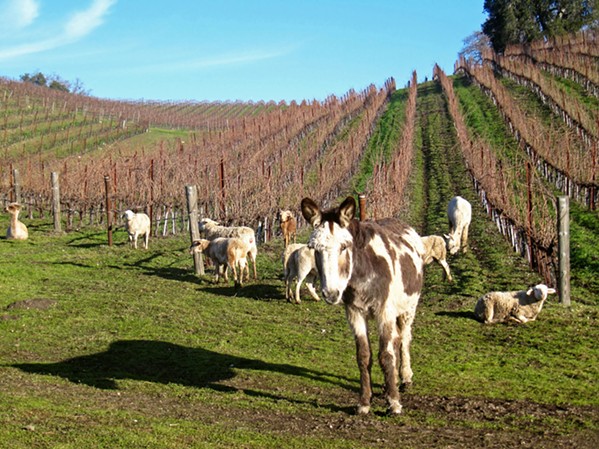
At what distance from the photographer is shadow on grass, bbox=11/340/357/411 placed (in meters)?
9.80

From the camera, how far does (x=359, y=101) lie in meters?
74.6

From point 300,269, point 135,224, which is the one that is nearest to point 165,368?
point 300,269

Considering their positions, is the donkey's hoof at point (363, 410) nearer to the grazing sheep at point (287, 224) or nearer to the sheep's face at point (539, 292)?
the sheep's face at point (539, 292)

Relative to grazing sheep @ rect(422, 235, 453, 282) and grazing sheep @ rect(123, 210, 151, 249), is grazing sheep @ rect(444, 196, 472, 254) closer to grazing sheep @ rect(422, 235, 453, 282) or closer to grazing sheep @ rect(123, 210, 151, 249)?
grazing sheep @ rect(422, 235, 453, 282)

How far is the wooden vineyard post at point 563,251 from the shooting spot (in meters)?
13.9

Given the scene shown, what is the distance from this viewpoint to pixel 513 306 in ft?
42.3

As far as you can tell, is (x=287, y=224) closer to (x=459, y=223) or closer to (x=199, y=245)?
(x=199, y=245)

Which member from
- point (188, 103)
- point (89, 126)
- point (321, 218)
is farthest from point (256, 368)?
point (188, 103)

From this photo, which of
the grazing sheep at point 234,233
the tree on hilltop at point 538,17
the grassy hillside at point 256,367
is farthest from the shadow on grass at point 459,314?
the tree on hilltop at point 538,17

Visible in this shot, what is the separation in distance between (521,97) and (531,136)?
21.2m

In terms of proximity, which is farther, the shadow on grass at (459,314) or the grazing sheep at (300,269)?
the grazing sheep at (300,269)

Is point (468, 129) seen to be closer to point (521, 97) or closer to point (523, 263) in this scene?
point (521, 97)

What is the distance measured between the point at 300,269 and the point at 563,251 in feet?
16.5

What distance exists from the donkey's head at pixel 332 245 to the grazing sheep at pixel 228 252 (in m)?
8.96
